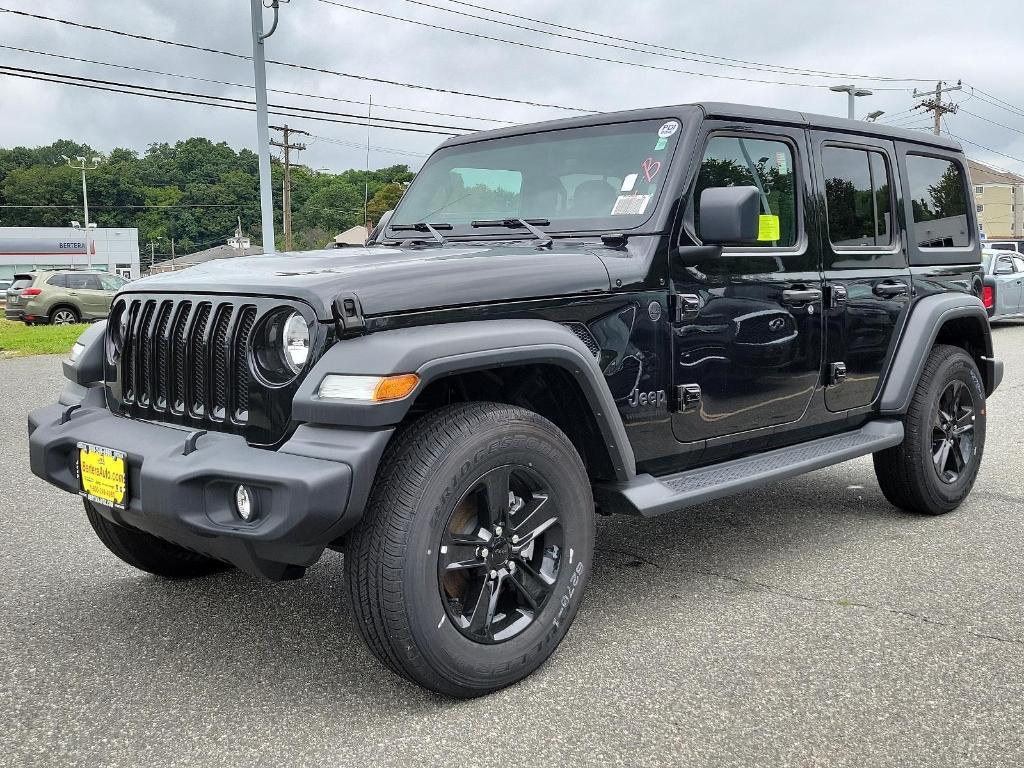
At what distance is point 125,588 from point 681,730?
2.39m

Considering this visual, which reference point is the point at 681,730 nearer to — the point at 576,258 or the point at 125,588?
the point at 576,258

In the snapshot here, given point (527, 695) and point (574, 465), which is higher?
point (574, 465)

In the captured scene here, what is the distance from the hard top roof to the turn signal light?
5.89ft

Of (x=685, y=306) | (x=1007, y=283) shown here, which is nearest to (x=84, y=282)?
(x=1007, y=283)

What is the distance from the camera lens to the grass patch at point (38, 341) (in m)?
15.0

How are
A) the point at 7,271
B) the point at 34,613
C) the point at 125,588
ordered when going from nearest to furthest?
the point at 34,613 → the point at 125,588 → the point at 7,271

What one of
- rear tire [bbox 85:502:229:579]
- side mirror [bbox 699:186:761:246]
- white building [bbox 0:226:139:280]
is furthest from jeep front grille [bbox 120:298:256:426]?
white building [bbox 0:226:139:280]

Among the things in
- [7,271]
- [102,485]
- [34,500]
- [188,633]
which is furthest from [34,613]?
[7,271]

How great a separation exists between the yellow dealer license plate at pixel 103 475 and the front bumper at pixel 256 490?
29 mm

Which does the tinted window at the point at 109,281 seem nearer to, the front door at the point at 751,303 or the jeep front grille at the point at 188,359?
the jeep front grille at the point at 188,359

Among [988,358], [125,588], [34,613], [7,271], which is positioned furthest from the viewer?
[7,271]

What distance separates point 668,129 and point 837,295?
44.6 inches

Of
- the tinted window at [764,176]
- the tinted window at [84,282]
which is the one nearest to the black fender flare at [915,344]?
the tinted window at [764,176]

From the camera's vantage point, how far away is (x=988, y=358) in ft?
17.1
